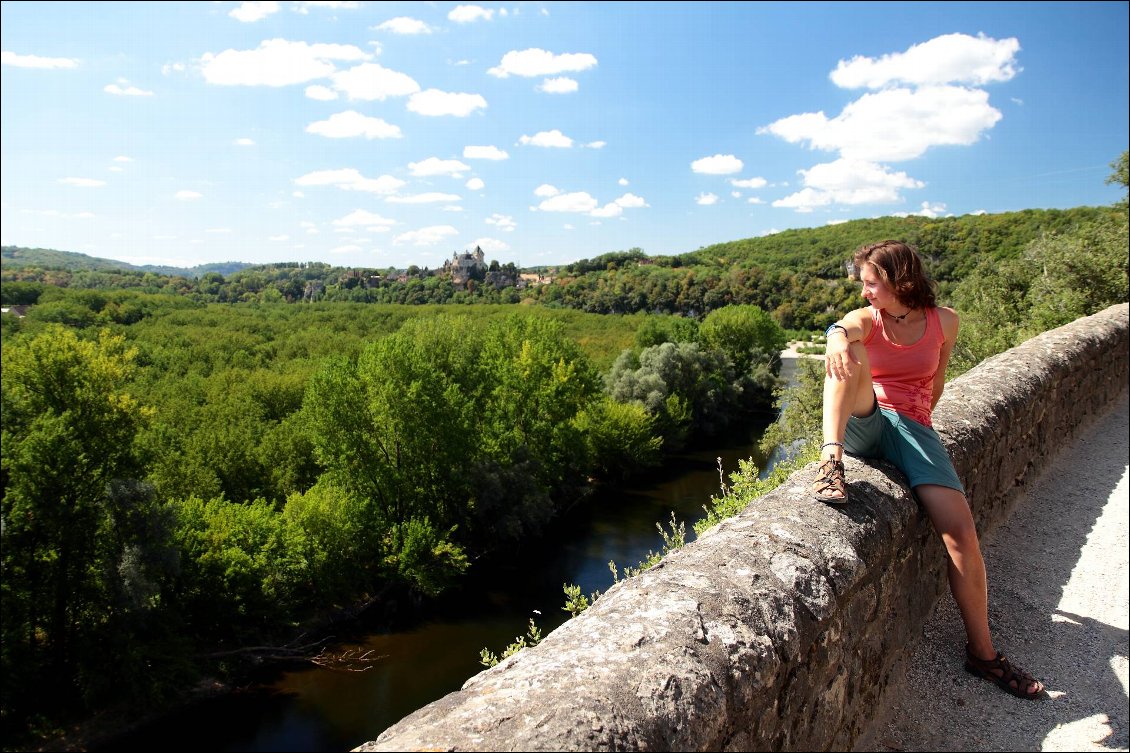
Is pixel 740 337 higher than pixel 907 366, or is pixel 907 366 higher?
pixel 740 337

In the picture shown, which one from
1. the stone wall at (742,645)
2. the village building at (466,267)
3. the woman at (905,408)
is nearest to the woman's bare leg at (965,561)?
the woman at (905,408)

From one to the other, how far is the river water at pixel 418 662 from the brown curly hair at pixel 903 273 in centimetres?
1270

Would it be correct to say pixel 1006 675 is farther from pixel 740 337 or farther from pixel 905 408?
pixel 740 337

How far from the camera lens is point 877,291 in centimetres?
370

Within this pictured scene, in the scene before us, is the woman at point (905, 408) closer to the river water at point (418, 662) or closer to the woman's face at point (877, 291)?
the woman's face at point (877, 291)

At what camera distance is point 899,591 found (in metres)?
3.41

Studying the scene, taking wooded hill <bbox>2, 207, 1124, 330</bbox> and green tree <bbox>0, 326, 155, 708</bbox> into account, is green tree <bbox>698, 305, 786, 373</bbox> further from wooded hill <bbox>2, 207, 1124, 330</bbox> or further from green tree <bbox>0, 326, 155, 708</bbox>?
green tree <bbox>0, 326, 155, 708</bbox>

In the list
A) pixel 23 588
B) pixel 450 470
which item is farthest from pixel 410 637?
pixel 23 588

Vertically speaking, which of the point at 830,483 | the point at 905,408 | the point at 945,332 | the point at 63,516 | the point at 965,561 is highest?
the point at 945,332

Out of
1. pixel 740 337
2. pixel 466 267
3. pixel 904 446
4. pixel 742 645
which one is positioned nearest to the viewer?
pixel 742 645

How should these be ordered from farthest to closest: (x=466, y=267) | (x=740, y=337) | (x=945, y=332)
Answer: (x=466, y=267)
(x=740, y=337)
(x=945, y=332)

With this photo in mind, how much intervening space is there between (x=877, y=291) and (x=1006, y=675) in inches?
80.1

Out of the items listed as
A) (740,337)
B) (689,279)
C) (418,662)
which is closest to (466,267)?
(689,279)

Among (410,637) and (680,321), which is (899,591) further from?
(680,321)
